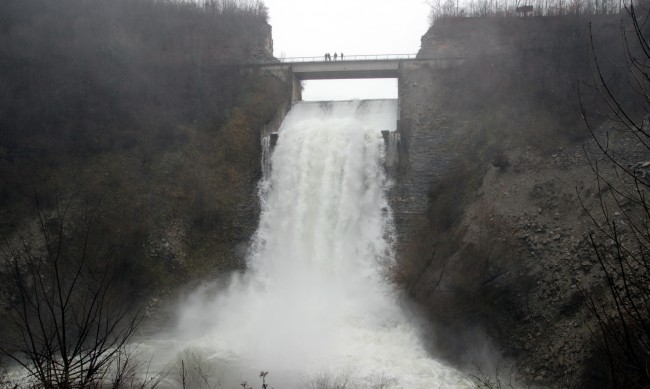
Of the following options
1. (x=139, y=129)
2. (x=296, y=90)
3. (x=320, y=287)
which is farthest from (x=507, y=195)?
(x=139, y=129)

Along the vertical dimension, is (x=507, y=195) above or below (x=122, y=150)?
below

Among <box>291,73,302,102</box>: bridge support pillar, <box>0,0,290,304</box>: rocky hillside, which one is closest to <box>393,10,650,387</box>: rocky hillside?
<box>291,73,302,102</box>: bridge support pillar

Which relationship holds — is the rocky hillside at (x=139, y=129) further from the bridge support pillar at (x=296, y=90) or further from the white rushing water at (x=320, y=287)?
the white rushing water at (x=320, y=287)

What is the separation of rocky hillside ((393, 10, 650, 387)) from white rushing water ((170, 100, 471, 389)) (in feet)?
5.22

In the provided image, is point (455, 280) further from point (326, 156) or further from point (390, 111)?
point (390, 111)

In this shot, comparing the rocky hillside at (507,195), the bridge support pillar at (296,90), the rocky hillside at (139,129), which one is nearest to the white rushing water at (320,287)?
the rocky hillside at (507,195)

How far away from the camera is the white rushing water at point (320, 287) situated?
61.2ft

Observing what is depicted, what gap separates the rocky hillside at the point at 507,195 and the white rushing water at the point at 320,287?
1.59 metres

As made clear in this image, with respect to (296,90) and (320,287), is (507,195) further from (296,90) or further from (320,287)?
(296,90)

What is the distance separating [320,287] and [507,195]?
405 inches

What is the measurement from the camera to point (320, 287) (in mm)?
24953

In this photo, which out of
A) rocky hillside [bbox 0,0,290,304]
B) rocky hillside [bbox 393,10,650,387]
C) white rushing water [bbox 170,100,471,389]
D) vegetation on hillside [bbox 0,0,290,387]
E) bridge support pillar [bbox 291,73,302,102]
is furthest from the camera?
bridge support pillar [bbox 291,73,302,102]

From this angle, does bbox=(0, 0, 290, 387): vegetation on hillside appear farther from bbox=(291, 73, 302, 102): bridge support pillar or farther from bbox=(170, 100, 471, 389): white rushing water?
bbox=(170, 100, 471, 389): white rushing water

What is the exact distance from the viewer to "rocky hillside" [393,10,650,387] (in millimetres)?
17375
